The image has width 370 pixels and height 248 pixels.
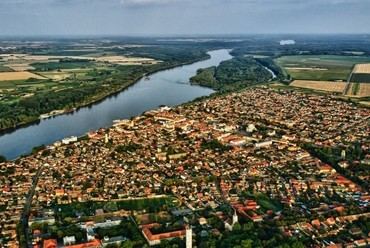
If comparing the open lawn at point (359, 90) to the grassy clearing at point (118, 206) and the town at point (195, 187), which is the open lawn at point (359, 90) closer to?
the town at point (195, 187)

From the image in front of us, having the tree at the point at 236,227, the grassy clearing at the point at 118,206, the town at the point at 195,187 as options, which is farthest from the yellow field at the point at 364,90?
the tree at the point at 236,227

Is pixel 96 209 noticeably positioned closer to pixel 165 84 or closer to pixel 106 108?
pixel 106 108

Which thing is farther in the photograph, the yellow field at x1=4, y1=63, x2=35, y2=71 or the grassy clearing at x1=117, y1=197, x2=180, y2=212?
the yellow field at x1=4, y1=63, x2=35, y2=71

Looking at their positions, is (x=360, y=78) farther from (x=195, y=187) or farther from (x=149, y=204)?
(x=149, y=204)

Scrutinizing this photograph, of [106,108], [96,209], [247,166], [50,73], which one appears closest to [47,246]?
[96,209]

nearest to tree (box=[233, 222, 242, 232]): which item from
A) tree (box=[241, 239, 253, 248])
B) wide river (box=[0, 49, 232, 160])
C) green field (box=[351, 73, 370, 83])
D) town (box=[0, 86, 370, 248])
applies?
town (box=[0, 86, 370, 248])

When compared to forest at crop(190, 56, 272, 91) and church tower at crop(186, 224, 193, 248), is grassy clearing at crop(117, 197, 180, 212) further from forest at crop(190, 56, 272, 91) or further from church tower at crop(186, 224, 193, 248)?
forest at crop(190, 56, 272, 91)
